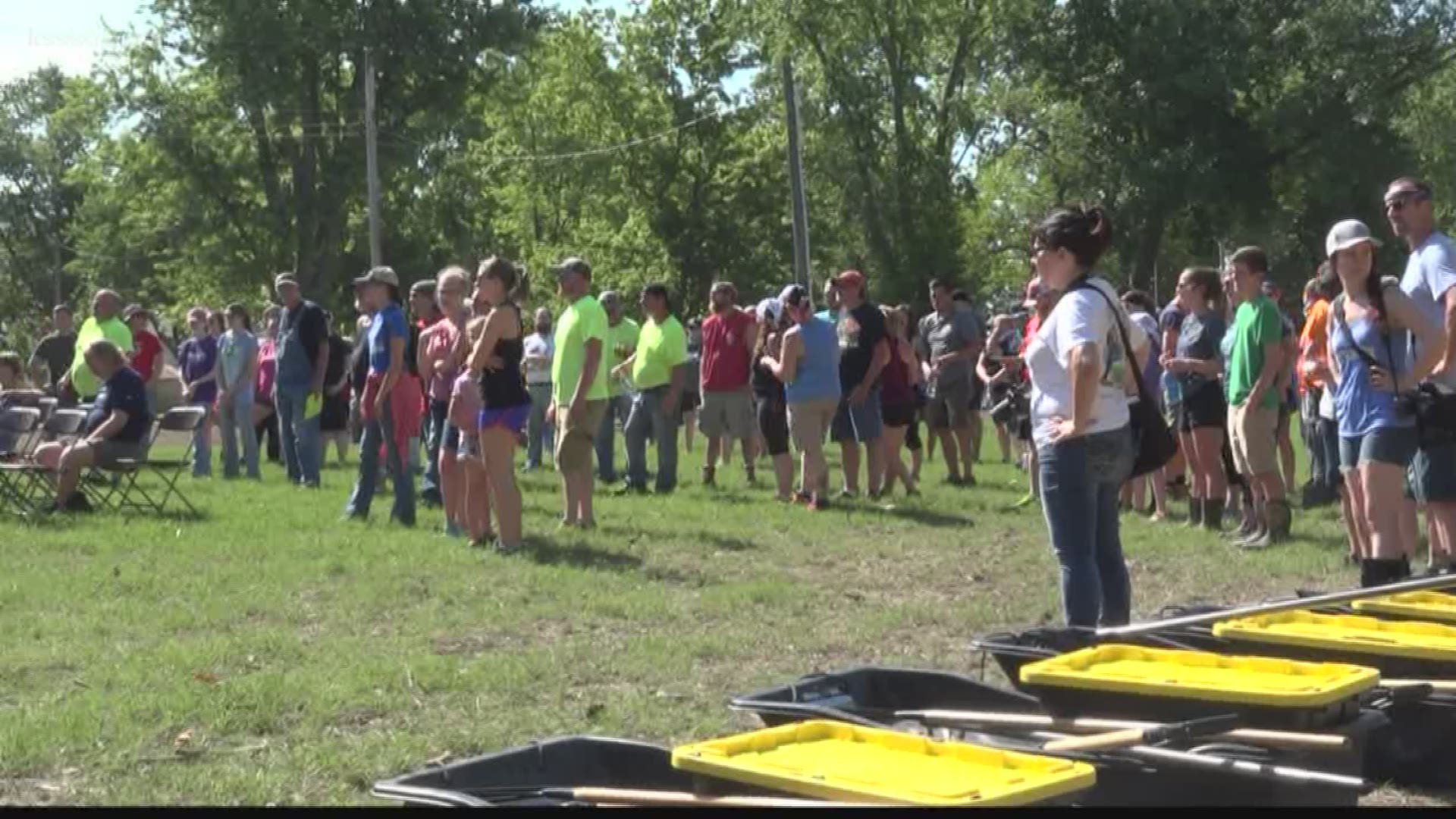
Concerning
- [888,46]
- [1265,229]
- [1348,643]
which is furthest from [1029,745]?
[888,46]

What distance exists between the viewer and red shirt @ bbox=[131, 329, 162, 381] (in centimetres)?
1889

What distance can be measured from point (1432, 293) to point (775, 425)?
8437mm

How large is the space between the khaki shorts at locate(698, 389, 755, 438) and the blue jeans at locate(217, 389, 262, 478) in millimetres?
4806

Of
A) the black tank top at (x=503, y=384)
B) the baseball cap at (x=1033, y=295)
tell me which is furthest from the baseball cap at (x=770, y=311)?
the black tank top at (x=503, y=384)

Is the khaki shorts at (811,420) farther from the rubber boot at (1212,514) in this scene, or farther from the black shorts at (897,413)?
the rubber boot at (1212,514)

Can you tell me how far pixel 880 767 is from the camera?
397cm

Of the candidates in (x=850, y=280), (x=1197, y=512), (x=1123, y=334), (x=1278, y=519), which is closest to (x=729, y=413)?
(x=850, y=280)

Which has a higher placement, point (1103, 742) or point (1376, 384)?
point (1376, 384)

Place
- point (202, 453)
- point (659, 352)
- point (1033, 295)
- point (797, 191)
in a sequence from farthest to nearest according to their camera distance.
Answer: point (797, 191) → point (202, 453) → point (659, 352) → point (1033, 295)

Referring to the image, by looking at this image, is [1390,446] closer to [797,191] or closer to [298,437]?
[298,437]

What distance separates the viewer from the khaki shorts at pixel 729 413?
1694 centimetres

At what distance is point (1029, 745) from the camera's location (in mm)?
4812

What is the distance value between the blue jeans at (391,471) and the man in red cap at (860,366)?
3.73 m

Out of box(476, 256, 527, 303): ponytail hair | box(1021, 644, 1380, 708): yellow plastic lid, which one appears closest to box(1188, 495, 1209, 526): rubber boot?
box(476, 256, 527, 303): ponytail hair
